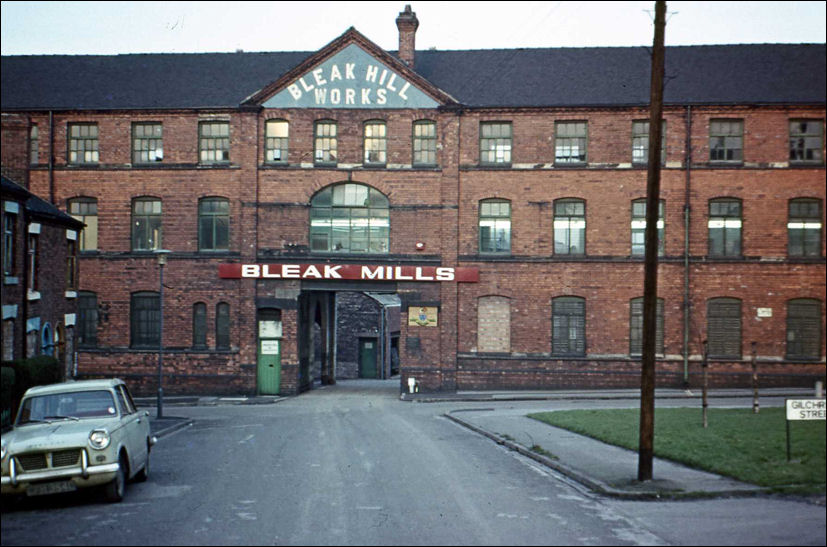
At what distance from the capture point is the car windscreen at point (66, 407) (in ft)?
43.1

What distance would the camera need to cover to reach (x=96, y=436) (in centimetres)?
1220

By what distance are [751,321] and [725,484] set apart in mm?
20906

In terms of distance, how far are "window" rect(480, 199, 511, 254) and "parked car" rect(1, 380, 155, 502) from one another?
21.2 m

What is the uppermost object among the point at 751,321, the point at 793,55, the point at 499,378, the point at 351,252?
the point at 793,55

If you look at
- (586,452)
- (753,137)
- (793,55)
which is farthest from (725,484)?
(793,55)

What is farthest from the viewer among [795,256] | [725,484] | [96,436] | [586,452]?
[795,256]

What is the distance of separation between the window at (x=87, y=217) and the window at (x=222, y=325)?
5.80 meters

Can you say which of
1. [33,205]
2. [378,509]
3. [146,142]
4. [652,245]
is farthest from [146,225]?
[378,509]

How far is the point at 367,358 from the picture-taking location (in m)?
51.9

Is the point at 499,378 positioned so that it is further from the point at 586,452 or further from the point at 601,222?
the point at 586,452

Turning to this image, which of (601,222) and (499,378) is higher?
(601,222)

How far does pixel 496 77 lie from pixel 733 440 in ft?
71.6

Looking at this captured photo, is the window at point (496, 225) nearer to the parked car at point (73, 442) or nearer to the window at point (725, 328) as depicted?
the window at point (725, 328)

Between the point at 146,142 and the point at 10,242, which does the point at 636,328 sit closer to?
the point at 146,142
